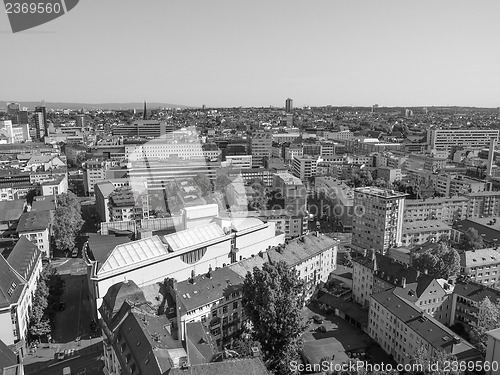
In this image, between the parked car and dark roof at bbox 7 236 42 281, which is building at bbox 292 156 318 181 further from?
dark roof at bbox 7 236 42 281

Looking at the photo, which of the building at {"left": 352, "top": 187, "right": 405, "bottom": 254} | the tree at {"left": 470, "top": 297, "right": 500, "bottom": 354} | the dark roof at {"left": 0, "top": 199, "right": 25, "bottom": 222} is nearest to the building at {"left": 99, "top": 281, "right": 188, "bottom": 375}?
the tree at {"left": 470, "top": 297, "right": 500, "bottom": 354}

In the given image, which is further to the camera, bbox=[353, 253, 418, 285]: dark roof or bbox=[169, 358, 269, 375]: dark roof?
bbox=[353, 253, 418, 285]: dark roof

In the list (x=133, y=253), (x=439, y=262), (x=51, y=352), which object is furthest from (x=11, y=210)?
(x=439, y=262)

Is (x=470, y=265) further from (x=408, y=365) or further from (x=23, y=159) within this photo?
(x=23, y=159)

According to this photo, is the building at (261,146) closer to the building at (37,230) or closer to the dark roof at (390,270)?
the building at (37,230)

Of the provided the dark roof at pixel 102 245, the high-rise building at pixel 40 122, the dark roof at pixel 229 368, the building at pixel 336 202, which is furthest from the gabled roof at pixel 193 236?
the high-rise building at pixel 40 122

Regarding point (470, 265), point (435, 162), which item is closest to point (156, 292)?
point (470, 265)

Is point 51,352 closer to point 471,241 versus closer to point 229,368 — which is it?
point 229,368
